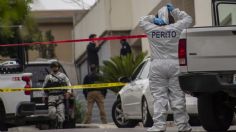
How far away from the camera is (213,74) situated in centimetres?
865

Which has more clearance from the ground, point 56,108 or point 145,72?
point 145,72

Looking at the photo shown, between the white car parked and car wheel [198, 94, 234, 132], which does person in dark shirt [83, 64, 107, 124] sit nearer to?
the white car parked

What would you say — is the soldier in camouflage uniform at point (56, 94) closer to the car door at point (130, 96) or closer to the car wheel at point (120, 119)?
the car wheel at point (120, 119)

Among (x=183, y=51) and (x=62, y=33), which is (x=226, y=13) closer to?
(x=183, y=51)

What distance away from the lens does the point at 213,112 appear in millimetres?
9688

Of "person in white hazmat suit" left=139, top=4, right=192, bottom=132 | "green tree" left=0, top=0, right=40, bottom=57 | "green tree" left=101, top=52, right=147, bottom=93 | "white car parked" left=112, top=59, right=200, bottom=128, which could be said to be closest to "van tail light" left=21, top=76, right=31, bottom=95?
"white car parked" left=112, top=59, right=200, bottom=128

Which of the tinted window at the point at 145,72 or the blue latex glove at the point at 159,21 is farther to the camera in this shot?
the tinted window at the point at 145,72

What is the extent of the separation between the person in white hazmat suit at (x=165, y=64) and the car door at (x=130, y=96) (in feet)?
14.0

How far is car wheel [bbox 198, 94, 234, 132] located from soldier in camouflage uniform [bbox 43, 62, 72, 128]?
248 inches

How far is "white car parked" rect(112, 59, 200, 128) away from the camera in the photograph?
1258cm

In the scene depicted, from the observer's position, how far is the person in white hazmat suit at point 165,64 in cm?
935

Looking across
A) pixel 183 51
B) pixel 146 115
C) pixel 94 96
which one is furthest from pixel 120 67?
pixel 183 51

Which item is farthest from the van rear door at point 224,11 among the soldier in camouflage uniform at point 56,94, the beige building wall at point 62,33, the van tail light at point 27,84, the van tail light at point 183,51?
the beige building wall at point 62,33

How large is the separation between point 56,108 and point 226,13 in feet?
22.0
